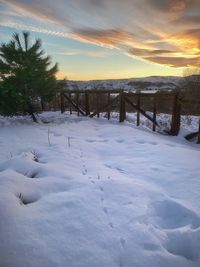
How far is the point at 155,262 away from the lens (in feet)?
8.89

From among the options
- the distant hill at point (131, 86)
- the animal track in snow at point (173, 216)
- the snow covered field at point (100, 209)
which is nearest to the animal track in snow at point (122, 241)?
the snow covered field at point (100, 209)

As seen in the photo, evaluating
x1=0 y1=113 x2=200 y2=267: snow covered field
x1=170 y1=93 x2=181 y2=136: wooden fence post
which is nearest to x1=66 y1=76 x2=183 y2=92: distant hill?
x1=170 y1=93 x2=181 y2=136: wooden fence post

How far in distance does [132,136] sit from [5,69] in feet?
22.1

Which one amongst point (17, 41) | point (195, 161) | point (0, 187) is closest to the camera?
point (0, 187)

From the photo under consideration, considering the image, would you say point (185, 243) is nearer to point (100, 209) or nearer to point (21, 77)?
point (100, 209)

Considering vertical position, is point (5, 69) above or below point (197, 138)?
above

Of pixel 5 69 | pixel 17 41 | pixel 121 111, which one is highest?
pixel 17 41

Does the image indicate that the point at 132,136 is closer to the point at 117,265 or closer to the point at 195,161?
the point at 195,161

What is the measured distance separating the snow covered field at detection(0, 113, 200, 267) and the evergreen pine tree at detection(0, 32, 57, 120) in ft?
17.5

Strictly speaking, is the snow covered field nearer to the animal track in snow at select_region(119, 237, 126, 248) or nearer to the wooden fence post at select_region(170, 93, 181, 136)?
the animal track in snow at select_region(119, 237, 126, 248)

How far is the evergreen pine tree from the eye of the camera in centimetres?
1138

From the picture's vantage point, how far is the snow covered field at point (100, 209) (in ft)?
9.10

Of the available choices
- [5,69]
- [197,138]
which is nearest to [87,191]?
[197,138]

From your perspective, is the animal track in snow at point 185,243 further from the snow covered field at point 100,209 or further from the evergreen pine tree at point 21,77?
the evergreen pine tree at point 21,77
